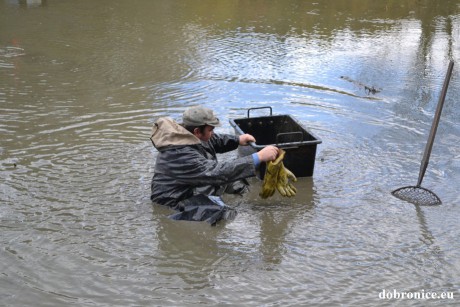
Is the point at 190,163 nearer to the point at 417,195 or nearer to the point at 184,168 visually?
the point at 184,168

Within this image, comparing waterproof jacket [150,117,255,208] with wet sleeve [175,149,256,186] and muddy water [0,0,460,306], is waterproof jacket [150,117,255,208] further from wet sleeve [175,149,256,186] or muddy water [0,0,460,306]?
muddy water [0,0,460,306]

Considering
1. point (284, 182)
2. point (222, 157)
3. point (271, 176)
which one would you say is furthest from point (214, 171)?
point (222, 157)

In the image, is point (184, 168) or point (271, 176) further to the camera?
point (271, 176)

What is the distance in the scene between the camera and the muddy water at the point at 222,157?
434 cm

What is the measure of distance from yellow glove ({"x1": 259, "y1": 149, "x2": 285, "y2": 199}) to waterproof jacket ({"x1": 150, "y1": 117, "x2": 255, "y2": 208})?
27cm

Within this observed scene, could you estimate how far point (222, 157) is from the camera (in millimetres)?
6660

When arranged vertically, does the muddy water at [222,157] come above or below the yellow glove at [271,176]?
below

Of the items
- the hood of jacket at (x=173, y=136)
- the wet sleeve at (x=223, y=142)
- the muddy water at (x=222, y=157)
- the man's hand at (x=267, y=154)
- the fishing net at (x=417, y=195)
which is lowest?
the muddy water at (x=222, y=157)

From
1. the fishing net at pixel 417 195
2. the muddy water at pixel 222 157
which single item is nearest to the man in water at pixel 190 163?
the muddy water at pixel 222 157

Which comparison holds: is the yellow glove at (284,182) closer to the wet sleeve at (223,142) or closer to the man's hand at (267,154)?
the man's hand at (267,154)

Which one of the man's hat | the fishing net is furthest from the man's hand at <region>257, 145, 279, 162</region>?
the fishing net

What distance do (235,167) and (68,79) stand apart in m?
5.12

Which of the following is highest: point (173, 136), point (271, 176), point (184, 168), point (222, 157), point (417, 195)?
point (173, 136)

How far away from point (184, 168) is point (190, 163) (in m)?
0.07
